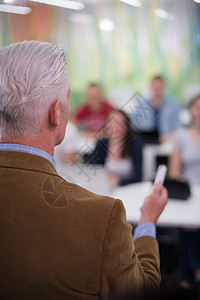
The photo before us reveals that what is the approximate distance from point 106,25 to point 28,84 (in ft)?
1.46

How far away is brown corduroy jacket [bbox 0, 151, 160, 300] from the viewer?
1.77ft

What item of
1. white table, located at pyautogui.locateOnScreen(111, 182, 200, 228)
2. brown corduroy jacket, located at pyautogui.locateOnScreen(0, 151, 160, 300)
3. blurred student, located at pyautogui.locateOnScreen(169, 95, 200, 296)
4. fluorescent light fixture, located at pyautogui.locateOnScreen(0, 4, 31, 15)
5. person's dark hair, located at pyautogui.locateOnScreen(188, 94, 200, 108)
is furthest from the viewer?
blurred student, located at pyautogui.locateOnScreen(169, 95, 200, 296)

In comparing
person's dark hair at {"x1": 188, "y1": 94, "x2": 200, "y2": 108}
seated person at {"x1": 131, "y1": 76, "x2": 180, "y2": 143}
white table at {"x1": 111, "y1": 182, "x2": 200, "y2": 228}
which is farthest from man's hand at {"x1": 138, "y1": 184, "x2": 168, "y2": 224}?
person's dark hair at {"x1": 188, "y1": 94, "x2": 200, "y2": 108}

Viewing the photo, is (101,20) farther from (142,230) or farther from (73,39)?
(142,230)

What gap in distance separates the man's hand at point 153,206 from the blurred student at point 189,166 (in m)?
1.11

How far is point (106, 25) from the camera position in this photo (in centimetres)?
91

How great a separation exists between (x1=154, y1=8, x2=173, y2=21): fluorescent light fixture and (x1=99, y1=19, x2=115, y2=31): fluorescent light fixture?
13 cm

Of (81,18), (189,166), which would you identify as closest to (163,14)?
(81,18)

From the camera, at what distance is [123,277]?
1.83 ft

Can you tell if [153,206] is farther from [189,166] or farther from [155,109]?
[189,166]

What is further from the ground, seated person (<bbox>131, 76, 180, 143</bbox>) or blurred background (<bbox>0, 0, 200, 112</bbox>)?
blurred background (<bbox>0, 0, 200, 112</bbox>)

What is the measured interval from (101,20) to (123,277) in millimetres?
665

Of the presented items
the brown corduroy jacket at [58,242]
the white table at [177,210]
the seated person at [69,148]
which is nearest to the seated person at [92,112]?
the seated person at [69,148]

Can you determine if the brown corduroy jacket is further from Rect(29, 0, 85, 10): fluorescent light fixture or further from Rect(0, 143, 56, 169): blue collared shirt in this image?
Rect(29, 0, 85, 10): fluorescent light fixture
